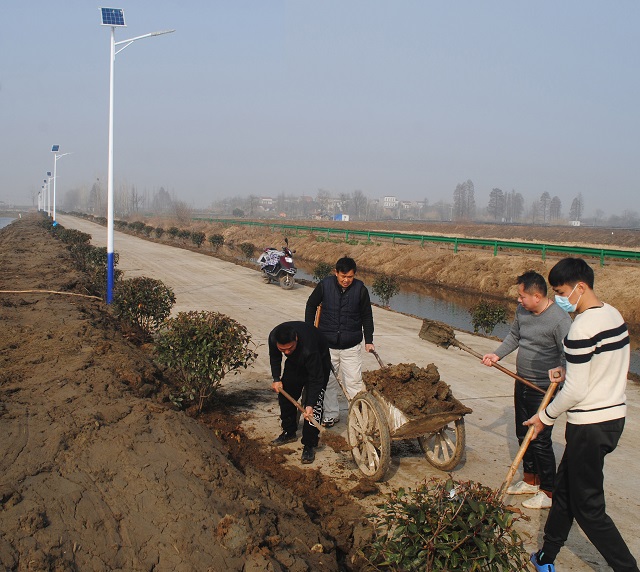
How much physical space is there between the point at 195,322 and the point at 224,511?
292 centimetres

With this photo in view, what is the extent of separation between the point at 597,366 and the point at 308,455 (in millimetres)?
2797

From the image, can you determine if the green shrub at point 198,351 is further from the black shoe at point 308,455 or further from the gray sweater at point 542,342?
the gray sweater at point 542,342

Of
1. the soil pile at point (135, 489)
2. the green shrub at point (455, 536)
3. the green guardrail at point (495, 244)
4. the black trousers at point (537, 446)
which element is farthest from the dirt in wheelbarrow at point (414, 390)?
the green guardrail at point (495, 244)

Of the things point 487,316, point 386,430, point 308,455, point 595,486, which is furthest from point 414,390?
point 487,316

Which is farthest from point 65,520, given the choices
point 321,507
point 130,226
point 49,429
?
point 130,226

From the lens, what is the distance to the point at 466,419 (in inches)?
281

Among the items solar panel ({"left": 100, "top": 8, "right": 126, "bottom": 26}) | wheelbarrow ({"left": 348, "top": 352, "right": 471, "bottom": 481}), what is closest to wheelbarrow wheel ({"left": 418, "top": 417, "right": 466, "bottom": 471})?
wheelbarrow ({"left": 348, "top": 352, "right": 471, "bottom": 481})

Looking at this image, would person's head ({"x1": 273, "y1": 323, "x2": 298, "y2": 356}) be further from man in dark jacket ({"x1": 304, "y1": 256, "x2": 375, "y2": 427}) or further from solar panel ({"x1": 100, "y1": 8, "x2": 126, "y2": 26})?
solar panel ({"x1": 100, "y1": 8, "x2": 126, "y2": 26})

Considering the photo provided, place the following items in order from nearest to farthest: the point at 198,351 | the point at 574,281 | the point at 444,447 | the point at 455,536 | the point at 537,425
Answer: the point at 455,536 → the point at 574,281 → the point at 537,425 → the point at 444,447 → the point at 198,351

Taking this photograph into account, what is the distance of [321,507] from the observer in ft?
15.5

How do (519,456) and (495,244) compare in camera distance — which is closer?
(519,456)

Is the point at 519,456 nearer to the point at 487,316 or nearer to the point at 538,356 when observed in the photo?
the point at 538,356

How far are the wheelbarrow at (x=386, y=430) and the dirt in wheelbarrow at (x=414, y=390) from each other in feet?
0.13

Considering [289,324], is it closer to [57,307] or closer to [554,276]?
[554,276]
